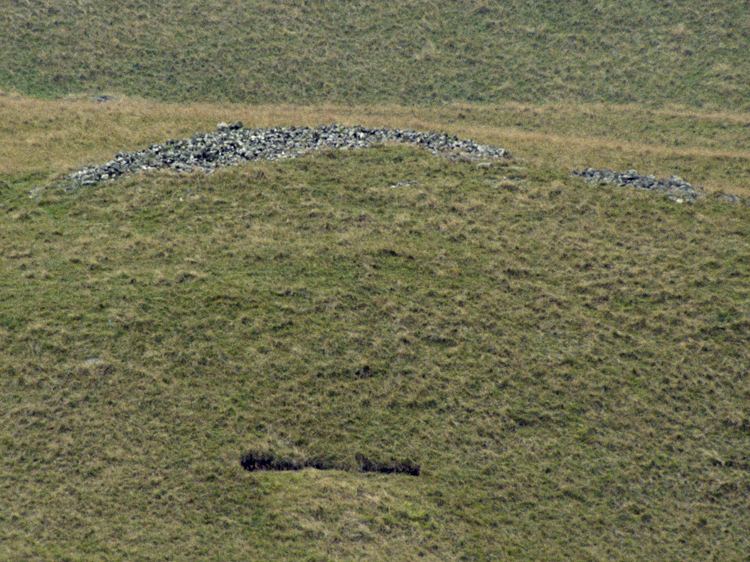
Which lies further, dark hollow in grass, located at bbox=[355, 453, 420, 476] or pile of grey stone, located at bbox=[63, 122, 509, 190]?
pile of grey stone, located at bbox=[63, 122, 509, 190]

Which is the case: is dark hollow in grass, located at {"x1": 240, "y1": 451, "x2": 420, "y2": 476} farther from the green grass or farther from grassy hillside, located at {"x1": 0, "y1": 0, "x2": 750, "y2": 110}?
grassy hillside, located at {"x1": 0, "y1": 0, "x2": 750, "y2": 110}

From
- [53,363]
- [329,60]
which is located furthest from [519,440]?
[329,60]

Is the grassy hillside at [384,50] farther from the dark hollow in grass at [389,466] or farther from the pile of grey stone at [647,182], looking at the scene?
the dark hollow in grass at [389,466]

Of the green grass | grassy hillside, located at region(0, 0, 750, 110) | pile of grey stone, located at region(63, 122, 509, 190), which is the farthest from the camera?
grassy hillside, located at region(0, 0, 750, 110)

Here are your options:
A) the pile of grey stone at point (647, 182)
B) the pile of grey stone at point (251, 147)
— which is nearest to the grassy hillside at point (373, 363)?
the pile of grey stone at point (647, 182)

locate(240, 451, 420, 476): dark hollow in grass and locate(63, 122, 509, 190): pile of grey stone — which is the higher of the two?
locate(63, 122, 509, 190): pile of grey stone

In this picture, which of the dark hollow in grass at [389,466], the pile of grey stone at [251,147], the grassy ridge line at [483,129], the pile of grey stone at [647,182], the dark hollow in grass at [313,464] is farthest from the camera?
the grassy ridge line at [483,129]

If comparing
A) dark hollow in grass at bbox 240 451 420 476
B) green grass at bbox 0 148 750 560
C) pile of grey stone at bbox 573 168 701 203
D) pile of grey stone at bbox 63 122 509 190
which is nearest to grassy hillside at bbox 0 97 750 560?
green grass at bbox 0 148 750 560
